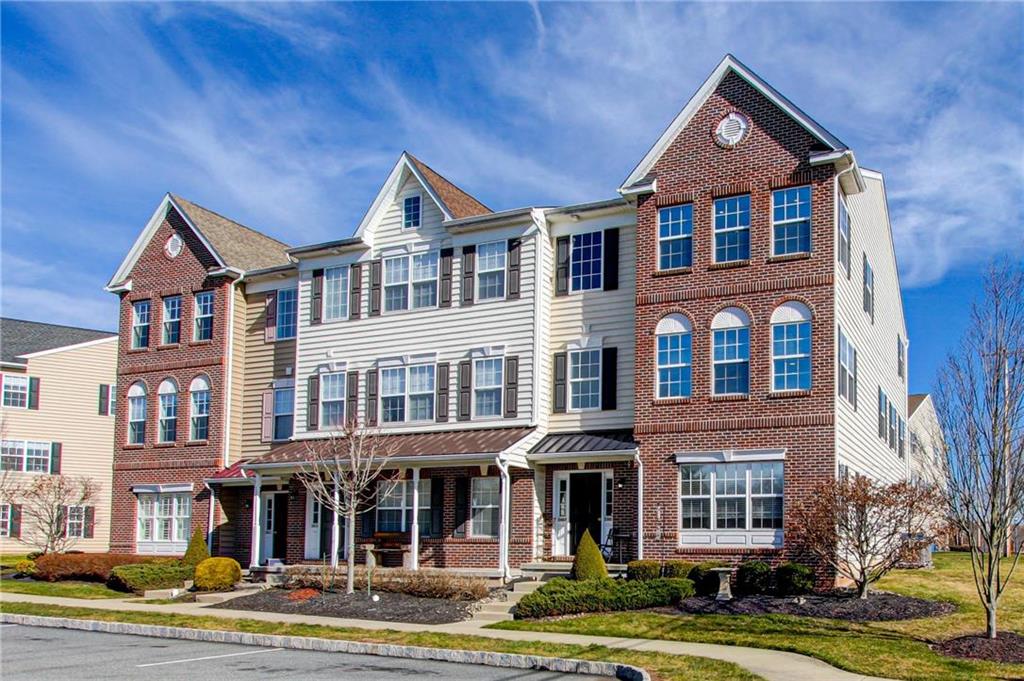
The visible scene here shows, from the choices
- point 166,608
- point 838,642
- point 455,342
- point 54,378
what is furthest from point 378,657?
point 54,378

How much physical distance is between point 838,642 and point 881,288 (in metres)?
18.0

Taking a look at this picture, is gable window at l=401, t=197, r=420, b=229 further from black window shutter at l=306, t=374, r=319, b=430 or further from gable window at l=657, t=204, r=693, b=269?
gable window at l=657, t=204, r=693, b=269

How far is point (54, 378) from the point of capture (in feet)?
149

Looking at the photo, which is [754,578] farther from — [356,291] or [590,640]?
[356,291]

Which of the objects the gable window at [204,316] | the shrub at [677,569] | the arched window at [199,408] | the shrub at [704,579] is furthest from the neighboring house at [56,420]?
the shrub at [704,579]

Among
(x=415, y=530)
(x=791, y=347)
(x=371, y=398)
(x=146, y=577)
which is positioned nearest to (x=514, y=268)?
(x=371, y=398)

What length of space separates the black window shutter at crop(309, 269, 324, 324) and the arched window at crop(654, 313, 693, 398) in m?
11.2

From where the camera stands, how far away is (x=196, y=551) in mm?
31109

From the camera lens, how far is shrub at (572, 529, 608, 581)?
2408 cm

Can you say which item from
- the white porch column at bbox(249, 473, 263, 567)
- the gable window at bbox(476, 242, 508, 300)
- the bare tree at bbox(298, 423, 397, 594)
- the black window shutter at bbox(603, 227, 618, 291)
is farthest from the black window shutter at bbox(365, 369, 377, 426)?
the black window shutter at bbox(603, 227, 618, 291)

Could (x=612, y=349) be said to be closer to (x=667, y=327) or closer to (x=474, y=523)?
(x=667, y=327)

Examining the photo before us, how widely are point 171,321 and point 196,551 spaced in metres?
8.80

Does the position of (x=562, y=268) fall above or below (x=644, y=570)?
above

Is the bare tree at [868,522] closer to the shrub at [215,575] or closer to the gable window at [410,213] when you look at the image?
the gable window at [410,213]
